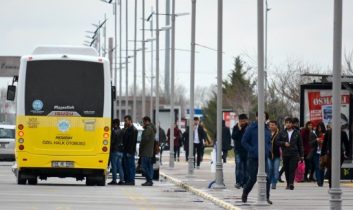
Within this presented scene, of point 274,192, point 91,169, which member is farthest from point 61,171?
point 274,192

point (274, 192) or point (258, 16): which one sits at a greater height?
point (258, 16)

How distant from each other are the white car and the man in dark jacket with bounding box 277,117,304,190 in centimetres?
2555

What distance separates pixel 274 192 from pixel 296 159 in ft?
6.40

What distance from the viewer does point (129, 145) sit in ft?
125

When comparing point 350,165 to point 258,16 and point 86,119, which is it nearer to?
point 86,119

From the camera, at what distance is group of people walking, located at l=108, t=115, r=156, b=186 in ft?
123

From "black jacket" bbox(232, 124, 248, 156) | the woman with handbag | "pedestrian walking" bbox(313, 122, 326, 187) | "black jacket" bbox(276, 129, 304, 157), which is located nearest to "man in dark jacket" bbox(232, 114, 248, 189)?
"black jacket" bbox(232, 124, 248, 156)

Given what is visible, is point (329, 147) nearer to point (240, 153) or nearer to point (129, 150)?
point (240, 153)

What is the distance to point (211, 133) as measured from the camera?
110062 millimetres

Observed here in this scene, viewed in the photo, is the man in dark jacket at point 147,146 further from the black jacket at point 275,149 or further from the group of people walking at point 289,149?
the black jacket at point 275,149

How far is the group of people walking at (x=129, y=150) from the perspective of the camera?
1475 inches

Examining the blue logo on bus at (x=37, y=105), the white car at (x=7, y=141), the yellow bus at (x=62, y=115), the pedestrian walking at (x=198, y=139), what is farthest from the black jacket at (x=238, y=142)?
the white car at (x=7, y=141)

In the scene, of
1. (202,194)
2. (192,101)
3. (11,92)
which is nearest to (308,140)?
(202,194)

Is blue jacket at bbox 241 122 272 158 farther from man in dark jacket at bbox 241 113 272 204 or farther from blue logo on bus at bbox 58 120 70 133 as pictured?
blue logo on bus at bbox 58 120 70 133
